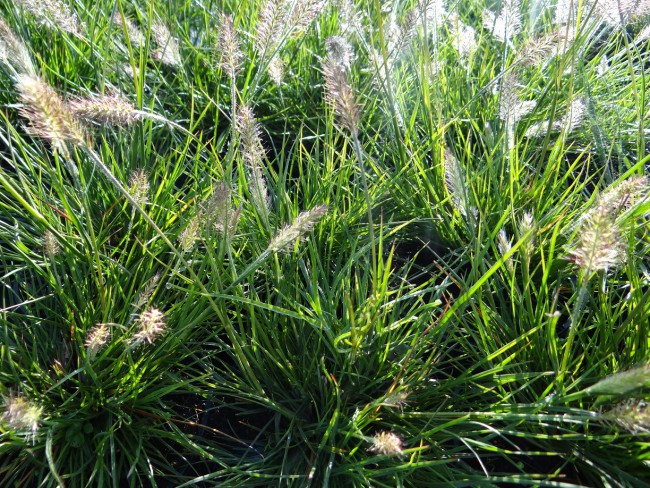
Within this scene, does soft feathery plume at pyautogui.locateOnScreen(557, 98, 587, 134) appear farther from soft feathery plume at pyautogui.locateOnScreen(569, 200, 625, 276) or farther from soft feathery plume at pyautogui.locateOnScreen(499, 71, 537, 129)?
soft feathery plume at pyautogui.locateOnScreen(569, 200, 625, 276)

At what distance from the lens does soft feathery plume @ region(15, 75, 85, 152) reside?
1103mm

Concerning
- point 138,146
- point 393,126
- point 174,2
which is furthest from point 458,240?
point 174,2

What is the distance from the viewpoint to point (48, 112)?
114cm

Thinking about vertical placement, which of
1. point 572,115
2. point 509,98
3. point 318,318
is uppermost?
point 509,98

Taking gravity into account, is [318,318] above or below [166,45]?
below

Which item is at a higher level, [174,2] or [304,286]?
[174,2]

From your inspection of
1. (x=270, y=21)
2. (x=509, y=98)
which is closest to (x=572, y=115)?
(x=509, y=98)

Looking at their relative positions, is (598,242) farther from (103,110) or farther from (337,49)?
(103,110)

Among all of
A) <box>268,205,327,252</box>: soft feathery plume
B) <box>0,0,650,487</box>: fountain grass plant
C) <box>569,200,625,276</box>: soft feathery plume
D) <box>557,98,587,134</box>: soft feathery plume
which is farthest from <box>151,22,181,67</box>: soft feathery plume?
<box>569,200,625,276</box>: soft feathery plume

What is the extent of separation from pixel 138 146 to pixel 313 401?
115 cm

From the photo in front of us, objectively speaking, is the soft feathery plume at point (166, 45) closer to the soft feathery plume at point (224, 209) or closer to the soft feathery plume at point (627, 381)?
the soft feathery plume at point (224, 209)

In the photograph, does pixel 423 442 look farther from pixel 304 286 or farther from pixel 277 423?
pixel 304 286

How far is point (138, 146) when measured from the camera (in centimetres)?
222

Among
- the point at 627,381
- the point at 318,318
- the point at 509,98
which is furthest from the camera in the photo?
the point at 509,98
